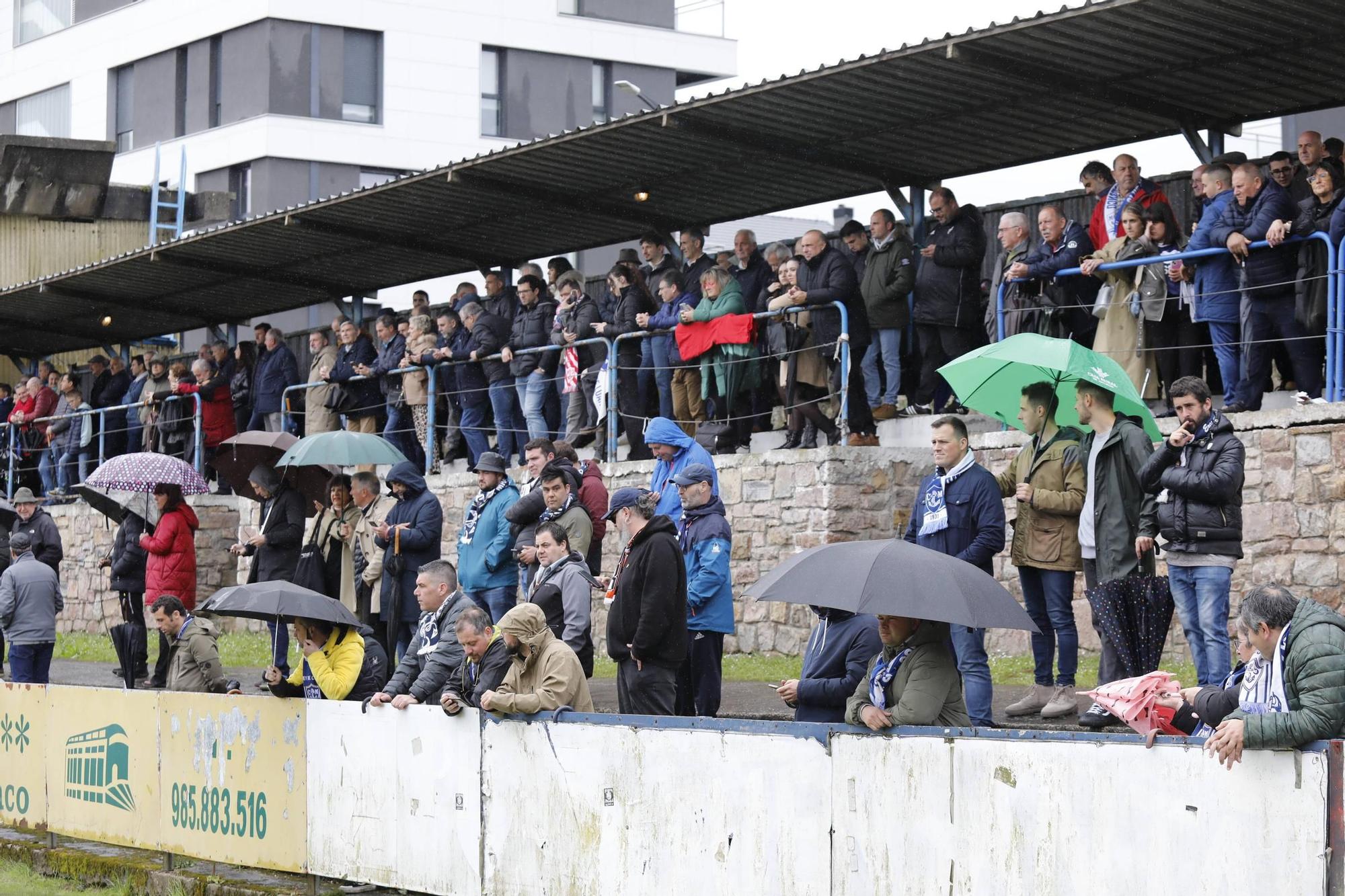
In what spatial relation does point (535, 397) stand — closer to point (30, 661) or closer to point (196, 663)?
point (30, 661)

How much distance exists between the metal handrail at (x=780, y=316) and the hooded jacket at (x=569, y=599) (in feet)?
14.5

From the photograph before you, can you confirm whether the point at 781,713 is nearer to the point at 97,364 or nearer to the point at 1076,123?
the point at 1076,123

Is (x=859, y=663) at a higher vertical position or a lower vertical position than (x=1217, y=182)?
lower

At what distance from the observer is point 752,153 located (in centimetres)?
1522

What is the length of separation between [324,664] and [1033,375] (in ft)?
14.1

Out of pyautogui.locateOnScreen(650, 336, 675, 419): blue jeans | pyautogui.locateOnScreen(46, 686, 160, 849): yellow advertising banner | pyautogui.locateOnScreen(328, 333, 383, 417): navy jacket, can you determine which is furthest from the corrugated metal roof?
pyautogui.locateOnScreen(46, 686, 160, 849): yellow advertising banner

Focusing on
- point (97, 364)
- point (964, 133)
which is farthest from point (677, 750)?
point (97, 364)

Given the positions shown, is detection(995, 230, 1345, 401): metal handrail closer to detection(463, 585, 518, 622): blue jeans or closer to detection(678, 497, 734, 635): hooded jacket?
detection(678, 497, 734, 635): hooded jacket

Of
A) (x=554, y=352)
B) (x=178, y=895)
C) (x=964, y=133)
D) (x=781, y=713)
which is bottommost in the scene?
(x=178, y=895)

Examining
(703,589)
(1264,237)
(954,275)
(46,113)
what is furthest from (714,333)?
(46,113)

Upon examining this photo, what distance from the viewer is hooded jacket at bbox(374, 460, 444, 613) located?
12.3 m

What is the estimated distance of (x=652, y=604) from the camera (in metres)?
8.96

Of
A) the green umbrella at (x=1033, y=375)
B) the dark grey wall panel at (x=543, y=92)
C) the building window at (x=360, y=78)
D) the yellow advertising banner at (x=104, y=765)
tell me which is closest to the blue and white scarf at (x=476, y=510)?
the yellow advertising banner at (x=104, y=765)

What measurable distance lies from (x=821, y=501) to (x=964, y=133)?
125 inches
